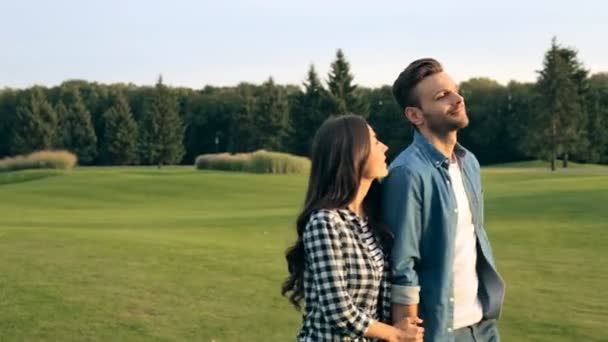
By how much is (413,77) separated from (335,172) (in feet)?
1.97

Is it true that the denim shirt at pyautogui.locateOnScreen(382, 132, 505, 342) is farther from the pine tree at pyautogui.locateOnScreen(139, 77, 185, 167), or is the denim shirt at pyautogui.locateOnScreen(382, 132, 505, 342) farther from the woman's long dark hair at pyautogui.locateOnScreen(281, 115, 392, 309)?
the pine tree at pyautogui.locateOnScreen(139, 77, 185, 167)

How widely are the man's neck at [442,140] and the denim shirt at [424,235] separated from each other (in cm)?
8

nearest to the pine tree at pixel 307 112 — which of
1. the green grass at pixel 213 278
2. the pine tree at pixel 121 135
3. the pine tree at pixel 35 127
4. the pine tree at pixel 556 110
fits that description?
the pine tree at pixel 121 135

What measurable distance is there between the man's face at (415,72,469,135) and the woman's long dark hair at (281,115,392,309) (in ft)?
1.14

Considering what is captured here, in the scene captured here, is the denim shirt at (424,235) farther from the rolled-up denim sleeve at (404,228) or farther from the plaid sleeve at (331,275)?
the plaid sleeve at (331,275)

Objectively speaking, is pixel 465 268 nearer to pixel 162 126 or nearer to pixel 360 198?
pixel 360 198

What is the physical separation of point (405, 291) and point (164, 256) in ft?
27.1

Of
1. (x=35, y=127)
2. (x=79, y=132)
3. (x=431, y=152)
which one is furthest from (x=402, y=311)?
(x=79, y=132)

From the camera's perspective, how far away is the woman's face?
346 centimetres

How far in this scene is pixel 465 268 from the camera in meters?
3.69

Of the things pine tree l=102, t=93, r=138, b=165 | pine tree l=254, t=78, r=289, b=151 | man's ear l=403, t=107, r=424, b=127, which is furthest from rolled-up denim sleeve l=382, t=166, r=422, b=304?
pine tree l=102, t=93, r=138, b=165

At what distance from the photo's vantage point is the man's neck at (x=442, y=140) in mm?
→ 3758

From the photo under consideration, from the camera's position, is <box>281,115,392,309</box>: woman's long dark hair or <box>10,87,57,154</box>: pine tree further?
<box>10,87,57,154</box>: pine tree

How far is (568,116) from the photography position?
180 feet
